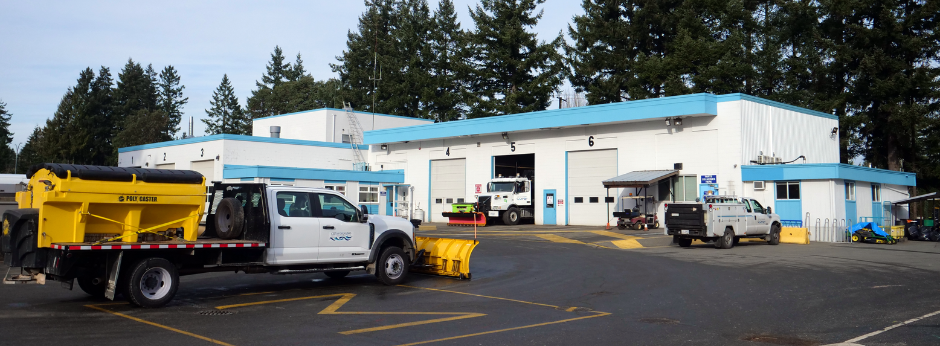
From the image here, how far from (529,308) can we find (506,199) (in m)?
26.3

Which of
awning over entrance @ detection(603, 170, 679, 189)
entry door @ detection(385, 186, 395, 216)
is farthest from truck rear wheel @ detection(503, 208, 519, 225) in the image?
entry door @ detection(385, 186, 395, 216)

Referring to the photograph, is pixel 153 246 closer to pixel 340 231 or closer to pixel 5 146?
pixel 340 231

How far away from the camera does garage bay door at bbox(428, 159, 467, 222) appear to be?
43.0 metres

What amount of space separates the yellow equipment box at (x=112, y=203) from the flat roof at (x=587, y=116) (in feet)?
84.4

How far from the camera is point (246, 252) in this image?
11102 millimetres

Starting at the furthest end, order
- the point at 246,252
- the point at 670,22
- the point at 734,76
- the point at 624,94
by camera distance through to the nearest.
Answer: the point at 624,94 < the point at 670,22 < the point at 734,76 < the point at 246,252

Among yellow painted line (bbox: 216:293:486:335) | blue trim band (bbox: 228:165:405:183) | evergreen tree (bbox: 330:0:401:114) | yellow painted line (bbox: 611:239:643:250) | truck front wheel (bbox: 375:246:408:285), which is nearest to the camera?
yellow painted line (bbox: 216:293:486:335)

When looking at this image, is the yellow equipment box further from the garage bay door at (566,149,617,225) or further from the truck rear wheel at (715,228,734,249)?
the garage bay door at (566,149,617,225)

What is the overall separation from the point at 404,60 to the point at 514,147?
1261 inches

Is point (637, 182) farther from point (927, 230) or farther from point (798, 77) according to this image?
point (798, 77)

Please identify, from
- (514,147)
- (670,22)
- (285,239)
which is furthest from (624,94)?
(285,239)

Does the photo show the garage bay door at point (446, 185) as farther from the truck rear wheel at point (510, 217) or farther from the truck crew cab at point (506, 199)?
the truck rear wheel at point (510, 217)

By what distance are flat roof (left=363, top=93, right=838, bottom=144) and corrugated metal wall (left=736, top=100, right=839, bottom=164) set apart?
399 millimetres

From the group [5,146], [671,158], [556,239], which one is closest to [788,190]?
[671,158]
